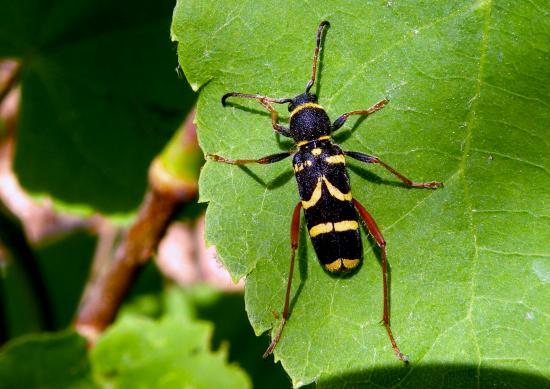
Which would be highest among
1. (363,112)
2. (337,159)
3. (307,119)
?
(363,112)

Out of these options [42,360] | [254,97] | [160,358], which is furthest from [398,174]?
[42,360]

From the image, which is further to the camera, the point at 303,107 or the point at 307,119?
the point at 307,119

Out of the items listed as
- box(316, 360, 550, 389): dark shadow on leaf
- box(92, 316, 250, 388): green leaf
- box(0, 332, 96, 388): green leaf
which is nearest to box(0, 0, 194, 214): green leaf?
box(92, 316, 250, 388): green leaf

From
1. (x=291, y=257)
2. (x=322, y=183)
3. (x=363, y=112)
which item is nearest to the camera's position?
(x=363, y=112)

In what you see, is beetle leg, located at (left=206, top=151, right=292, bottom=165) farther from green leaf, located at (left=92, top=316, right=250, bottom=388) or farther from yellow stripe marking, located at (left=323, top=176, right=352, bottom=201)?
green leaf, located at (left=92, top=316, right=250, bottom=388)

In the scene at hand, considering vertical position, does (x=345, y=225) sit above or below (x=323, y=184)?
below

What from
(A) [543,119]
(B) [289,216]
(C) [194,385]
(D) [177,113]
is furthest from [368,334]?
(D) [177,113]

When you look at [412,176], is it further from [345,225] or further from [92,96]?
[92,96]
